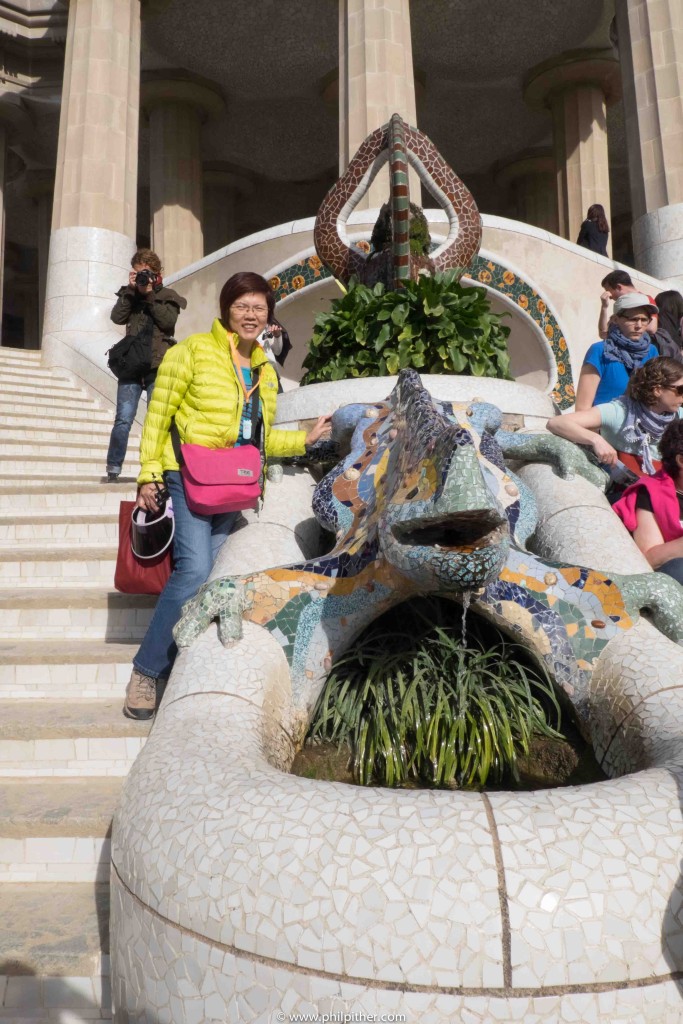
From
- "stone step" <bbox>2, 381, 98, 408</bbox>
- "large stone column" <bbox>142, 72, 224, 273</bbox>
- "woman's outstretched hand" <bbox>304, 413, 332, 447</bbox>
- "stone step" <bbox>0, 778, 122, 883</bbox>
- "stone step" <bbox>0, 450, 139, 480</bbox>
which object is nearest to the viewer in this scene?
"stone step" <bbox>0, 778, 122, 883</bbox>

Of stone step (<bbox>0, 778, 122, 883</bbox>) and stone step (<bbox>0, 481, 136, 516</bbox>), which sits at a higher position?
stone step (<bbox>0, 481, 136, 516</bbox>)

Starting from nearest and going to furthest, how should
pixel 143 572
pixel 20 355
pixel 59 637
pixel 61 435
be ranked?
pixel 143 572
pixel 59 637
pixel 61 435
pixel 20 355

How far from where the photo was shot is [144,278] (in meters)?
6.58

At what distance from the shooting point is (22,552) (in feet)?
15.5

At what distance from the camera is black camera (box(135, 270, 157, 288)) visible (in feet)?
21.5

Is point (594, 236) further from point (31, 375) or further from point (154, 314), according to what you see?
point (31, 375)

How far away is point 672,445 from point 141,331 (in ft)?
14.2

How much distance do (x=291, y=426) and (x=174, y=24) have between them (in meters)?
15.0

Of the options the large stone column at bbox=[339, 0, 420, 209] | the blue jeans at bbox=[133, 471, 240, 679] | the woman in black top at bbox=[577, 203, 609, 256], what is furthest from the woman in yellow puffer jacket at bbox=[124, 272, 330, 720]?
the woman in black top at bbox=[577, 203, 609, 256]

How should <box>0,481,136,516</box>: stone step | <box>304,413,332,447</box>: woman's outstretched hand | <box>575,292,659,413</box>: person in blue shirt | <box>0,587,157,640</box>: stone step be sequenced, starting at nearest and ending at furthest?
<box>304,413,332,447</box>: woman's outstretched hand < <box>0,587,157,640</box>: stone step < <box>575,292,659,413</box>: person in blue shirt < <box>0,481,136,516</box>: stone step

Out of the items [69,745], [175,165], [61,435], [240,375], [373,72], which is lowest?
[69,745]

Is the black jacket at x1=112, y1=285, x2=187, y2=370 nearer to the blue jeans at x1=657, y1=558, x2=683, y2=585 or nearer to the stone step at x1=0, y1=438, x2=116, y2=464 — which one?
the stone step at x1=0, y1=438, x2=116, y2=464

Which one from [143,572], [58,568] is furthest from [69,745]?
[58,568]

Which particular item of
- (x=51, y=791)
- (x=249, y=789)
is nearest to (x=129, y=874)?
(x=249, y=789)
